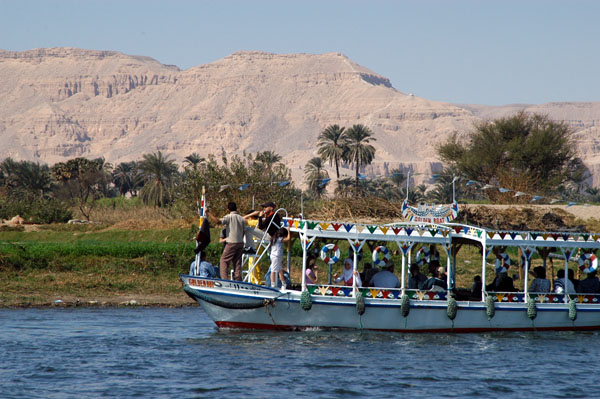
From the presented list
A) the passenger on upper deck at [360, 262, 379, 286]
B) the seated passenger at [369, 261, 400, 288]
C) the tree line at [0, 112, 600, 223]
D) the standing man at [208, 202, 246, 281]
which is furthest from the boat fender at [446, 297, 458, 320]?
the tree line at [0, 112, 600, 223]

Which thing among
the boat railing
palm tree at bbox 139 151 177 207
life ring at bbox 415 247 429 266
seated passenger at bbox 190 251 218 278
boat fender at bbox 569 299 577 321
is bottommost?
boat fender at bbox 569 299 577 321

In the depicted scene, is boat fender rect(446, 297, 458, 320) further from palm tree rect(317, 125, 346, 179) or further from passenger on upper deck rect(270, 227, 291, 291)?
palm tree rect(317, 125, 346, 179)

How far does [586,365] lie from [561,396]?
3.04 meters

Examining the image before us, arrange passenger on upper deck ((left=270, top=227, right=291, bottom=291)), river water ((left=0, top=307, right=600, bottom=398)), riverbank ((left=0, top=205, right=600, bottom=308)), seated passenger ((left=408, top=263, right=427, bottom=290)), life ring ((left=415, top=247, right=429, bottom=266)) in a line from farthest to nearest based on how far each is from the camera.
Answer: riverbank ((left=0, top=205, right=600, bottom=308)), life ring ((left=415, top=247, right=429, bottom=266)), seated passenger ((left=408, top=263, right=427, bottom=290)), passenger on upper deck ((left=270, top=227, right=291, bottom=291)), river water ((left=0, top=307, right=600, bottom=398))

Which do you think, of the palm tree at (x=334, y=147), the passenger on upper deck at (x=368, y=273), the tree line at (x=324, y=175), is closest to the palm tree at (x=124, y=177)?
the tree line at (x=324, y=175)

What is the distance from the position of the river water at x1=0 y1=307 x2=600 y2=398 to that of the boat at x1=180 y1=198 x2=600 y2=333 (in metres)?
0.33

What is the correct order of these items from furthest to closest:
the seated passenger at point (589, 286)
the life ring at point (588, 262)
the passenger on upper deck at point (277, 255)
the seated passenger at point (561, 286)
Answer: the seated passenger at point (589, 286)
the seated passenger at point (561, 286)
the life ring at point (588, 262)
the passenger on upper deck at point (277, 255)

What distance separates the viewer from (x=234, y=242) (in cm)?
2014

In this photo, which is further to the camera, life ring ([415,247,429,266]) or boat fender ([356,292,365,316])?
life ring ([415,247,429,266])

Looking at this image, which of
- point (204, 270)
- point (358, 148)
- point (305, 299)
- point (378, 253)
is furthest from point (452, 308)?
point (358, 148)

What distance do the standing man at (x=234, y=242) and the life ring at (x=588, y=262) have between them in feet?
28.8

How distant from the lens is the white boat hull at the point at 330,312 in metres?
19.8

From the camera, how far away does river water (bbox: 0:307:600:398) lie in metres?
15.3

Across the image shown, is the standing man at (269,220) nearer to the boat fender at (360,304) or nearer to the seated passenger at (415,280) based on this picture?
the boat fender at (360,304)
